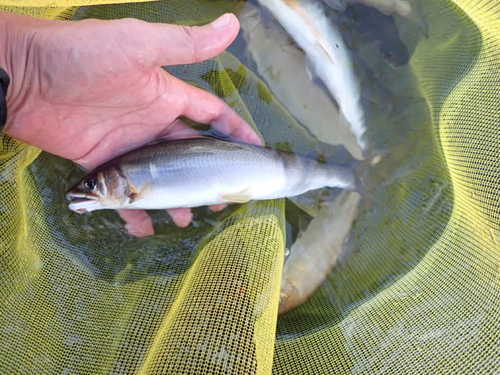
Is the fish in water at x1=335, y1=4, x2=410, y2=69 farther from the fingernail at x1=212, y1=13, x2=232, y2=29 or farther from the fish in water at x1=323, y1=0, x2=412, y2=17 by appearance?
the fingernail at x1=212, y1=13, x2=232, y2=29

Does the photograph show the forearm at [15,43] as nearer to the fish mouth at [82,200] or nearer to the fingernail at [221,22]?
the fish mouth at [82,200]

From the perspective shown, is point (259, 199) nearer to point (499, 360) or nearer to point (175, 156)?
point (175, 156)

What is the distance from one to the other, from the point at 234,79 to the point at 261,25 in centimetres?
46

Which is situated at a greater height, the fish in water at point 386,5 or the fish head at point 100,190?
the fish in water at point 386,5

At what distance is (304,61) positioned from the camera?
2496mm

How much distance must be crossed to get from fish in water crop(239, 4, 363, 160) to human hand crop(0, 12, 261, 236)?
20.4 inches

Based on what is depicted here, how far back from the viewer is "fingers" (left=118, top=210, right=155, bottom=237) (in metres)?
2.19

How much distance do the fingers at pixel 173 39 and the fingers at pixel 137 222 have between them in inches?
37.3

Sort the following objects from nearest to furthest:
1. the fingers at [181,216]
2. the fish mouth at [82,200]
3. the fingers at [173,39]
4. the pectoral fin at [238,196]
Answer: the fingers at [173,39] < the fish mouth at [82,200] < the pectoral fin at [238,196] < the fingers at [181,216]

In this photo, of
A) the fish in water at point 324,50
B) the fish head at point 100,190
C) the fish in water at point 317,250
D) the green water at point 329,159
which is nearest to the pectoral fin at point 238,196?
the green water at point 329,159

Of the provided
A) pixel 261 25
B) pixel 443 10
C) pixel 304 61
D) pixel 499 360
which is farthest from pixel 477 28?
pixel 499 360

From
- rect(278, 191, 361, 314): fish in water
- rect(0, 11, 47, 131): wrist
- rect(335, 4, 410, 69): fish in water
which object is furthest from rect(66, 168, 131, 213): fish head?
rect(335, 4, 410, 69): fish in water

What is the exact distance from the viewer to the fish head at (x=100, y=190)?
5.94 ft

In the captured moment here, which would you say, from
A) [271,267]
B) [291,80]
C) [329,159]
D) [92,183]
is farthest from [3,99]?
[329,159]
